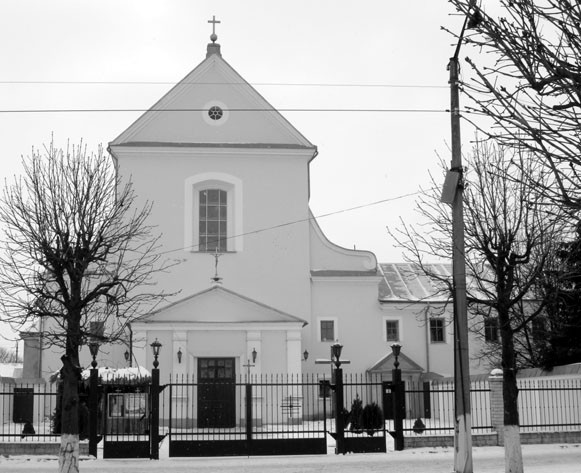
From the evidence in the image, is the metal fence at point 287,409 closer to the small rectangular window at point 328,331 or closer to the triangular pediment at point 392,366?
the triangular pediment at point 392,366

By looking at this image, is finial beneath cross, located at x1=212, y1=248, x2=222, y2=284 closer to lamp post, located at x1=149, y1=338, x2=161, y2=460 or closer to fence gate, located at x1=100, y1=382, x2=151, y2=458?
fence gate, located at x1=100, y1=382, x2=151, y2=458

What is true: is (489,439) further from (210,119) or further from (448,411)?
(210,119)

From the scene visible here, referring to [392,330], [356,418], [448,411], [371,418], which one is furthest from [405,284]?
[371,418]

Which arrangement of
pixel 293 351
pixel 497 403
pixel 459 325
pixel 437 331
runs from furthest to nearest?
1. pixel 437 331
2. pixel 293 351
3. pixel 497 403
4. pixel 459 325

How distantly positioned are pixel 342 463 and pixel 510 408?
3.97 meters

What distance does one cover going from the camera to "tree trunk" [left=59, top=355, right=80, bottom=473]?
16.6 meters

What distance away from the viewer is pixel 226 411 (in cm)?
2748

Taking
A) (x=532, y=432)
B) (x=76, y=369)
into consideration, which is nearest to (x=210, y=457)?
(x=76, y=369)

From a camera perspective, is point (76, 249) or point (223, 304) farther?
point (223, 304)

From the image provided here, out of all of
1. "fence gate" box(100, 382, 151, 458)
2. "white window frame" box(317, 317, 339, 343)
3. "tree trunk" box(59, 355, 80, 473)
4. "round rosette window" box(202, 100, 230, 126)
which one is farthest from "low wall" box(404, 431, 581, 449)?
"round rosette window" box(202, 100, 230, 126)

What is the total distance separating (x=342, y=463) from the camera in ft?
62.3

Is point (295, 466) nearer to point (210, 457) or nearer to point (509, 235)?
point (210, 457)

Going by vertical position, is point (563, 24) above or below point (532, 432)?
above

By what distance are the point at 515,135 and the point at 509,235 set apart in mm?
11904
